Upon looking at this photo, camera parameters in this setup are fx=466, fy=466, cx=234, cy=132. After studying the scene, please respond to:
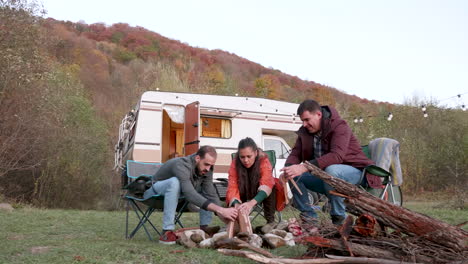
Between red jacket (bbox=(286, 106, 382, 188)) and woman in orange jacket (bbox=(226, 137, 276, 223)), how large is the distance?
36cm

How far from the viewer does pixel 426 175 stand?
13.4 meters

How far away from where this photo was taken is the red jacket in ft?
11.2

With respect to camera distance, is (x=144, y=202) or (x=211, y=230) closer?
(x=211, y=230)

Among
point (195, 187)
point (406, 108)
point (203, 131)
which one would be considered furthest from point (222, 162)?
point (406, 108)

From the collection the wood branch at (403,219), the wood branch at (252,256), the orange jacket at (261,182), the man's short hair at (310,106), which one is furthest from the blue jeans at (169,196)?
the wood branch at (403,219)

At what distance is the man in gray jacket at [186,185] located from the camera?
345 cm

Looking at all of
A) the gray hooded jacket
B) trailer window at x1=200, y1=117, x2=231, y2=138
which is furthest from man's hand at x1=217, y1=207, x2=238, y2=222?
trailer window at x1=200, y1=117, x2=231, y2=138

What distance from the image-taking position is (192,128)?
26.7ft

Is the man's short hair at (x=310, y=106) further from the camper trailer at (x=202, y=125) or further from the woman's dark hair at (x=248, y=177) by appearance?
the camper trailer at (x=202, y=125)

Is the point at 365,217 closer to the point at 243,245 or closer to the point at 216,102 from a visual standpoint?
the point at 243,245

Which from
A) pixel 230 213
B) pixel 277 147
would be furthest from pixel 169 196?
pixel 277 147

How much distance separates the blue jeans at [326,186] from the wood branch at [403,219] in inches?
27.8

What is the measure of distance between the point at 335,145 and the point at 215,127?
543 centimetres

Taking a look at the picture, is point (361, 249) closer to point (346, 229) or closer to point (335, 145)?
point (346, 229)
